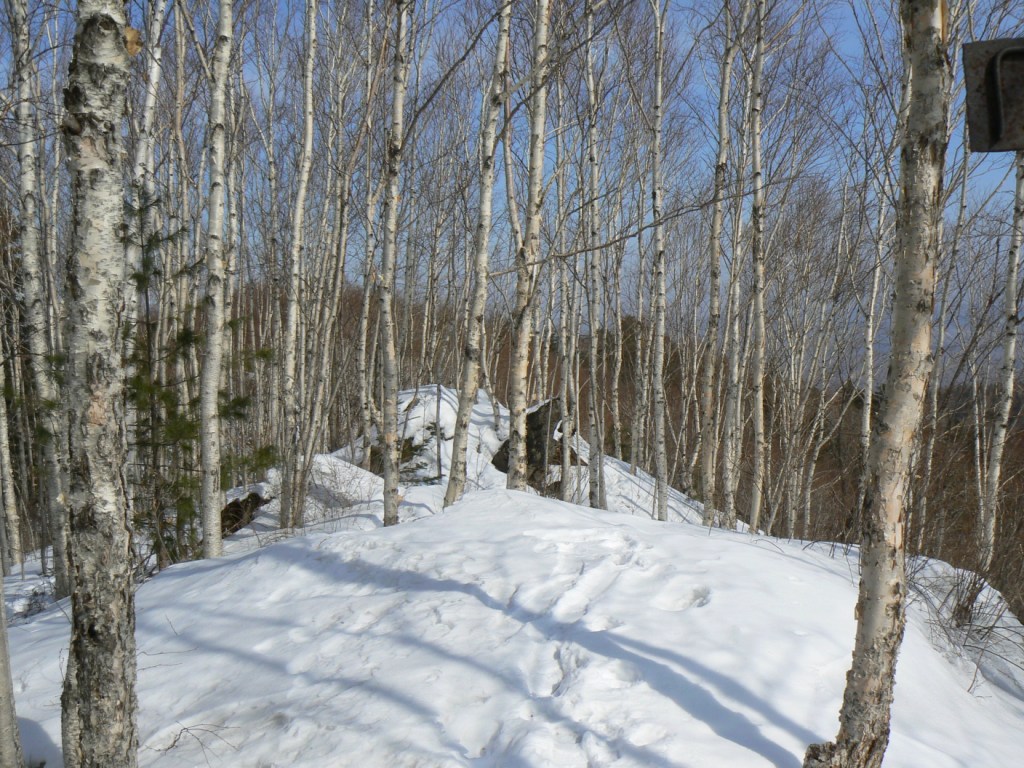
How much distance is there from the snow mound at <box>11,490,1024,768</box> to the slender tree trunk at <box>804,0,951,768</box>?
0.95ft

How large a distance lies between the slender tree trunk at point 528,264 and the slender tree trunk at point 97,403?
3.41 meters

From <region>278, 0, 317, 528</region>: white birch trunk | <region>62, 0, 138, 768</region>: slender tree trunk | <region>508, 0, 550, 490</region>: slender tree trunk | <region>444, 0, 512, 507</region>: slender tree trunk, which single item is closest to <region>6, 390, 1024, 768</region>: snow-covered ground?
<region>62, 0, 138, 768</region>: slender tree trunk

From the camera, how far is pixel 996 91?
5.12 feet

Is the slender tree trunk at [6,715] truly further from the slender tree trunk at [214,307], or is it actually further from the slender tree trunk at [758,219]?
the slender tree trunk at [758,219]

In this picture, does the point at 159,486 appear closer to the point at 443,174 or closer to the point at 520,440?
the point at 520,440

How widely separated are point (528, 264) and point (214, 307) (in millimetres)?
2615

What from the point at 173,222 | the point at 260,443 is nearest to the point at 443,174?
the point at 173,222

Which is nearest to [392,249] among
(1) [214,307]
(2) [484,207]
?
(2) [484,207]

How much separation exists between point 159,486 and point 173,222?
847cm

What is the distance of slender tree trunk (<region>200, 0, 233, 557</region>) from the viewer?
5.48 m

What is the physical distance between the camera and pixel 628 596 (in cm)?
320

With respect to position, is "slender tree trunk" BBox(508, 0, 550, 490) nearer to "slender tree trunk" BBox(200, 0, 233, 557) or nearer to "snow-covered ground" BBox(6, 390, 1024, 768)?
"snow-covered ground" BBox(6, 390, 1024, 768)

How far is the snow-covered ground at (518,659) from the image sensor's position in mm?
2371

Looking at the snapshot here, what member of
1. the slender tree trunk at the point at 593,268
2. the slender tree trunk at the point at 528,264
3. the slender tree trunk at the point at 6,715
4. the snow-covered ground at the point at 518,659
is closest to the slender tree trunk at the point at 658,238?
the slender tree trunk at the point at 593,268
